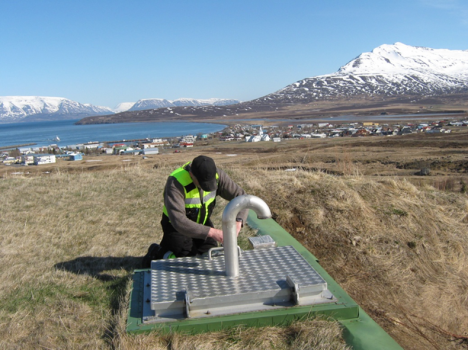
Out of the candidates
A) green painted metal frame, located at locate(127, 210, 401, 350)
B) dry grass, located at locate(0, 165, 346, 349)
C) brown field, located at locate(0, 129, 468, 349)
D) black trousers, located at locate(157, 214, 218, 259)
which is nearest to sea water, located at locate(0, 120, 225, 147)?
dry grass, located at locate(0, 165, 346, 349)

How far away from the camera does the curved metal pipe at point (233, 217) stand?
2.64 meters

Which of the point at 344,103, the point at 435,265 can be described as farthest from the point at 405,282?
the point at 344,103

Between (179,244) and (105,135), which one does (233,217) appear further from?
(105,135)

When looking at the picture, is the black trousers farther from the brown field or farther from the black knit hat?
the black knit hat

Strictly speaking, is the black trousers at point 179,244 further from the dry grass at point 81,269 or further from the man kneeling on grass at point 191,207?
the dry grass at point 81,269

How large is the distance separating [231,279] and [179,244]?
885 mm

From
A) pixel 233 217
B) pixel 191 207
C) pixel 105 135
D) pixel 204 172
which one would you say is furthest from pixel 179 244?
pixel 105 135

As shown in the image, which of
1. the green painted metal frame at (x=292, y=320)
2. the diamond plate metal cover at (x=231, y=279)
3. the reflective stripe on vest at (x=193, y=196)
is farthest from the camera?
the reflective stripe on vest at (x=193, y=196)

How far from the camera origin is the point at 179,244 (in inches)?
139

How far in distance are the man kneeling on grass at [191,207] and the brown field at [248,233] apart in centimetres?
55

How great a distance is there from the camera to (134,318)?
2590 millimetres

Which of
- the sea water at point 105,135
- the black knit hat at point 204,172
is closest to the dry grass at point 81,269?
the black knit hat at point 204,172

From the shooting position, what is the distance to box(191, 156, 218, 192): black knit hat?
3053 mm

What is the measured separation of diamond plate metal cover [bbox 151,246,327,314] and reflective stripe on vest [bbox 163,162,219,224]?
0.42 meters
